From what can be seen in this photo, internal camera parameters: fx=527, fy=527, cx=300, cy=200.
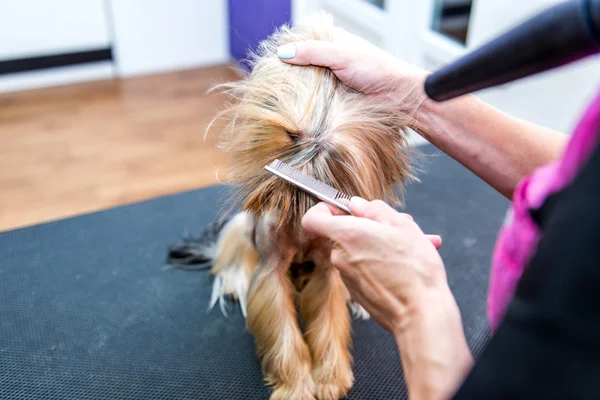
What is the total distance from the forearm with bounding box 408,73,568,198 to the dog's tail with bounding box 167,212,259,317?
0.39m

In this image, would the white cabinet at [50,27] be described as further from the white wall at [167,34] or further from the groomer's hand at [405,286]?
the groomer's hand at [405,286]

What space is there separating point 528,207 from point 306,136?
319mm

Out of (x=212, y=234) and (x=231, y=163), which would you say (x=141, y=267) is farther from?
(x=231, y=163)

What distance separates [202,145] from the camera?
2.22 meters

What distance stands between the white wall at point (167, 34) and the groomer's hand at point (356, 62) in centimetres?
203

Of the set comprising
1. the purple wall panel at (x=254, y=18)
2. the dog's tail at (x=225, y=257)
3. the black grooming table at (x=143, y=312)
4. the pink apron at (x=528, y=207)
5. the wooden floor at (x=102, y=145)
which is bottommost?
the wooden floor at (x=102, y=145)

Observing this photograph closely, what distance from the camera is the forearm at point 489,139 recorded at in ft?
2.73

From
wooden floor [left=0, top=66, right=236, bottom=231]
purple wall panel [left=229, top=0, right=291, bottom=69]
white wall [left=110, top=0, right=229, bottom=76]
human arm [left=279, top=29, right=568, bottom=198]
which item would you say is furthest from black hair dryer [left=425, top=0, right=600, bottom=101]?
white wall [left=110, top=0, right=229, bottom=76]

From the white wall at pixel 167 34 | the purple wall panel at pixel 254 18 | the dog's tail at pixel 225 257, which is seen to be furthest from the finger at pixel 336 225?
→ the white wall at pixel 167 34

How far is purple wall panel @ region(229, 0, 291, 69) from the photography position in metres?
2.38

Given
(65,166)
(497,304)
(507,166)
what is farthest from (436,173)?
(65,166)

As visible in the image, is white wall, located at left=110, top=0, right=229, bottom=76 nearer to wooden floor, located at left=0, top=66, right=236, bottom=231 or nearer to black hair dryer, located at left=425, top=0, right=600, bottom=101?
wooden floor, located at left=0, top=66, right=236, bottom=231

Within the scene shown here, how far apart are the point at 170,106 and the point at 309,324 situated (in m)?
1.76

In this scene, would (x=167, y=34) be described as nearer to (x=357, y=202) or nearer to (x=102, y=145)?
(x=102, y=145)
